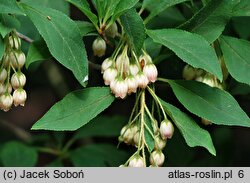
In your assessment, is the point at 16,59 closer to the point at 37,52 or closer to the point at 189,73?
the point at 37,52

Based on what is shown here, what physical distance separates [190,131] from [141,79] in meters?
0.31

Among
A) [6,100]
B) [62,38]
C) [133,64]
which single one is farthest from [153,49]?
[6,100]

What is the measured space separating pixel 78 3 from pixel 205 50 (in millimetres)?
572

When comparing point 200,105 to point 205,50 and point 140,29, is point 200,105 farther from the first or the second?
point 140,29

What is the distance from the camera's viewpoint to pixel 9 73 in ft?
8.38

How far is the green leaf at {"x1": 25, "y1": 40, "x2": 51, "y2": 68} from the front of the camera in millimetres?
2529

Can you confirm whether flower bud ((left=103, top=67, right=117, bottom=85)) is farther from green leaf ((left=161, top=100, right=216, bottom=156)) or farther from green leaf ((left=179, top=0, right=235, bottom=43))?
green leaf ((left=179, top=0, right=235, bottom=43))

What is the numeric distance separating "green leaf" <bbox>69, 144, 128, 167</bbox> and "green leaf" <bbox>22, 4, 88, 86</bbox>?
1.36 m

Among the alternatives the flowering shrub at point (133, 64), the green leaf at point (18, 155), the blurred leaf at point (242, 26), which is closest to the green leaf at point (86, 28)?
the flowering shrub at point (133, 64)

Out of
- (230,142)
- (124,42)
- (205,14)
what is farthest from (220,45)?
(230,142)

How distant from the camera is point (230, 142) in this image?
4391 mm

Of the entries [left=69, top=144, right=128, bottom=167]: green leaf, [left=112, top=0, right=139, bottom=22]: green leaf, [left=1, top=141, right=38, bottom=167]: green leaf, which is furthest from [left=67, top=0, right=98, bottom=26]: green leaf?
[left=1, top=141, right=38, bottom=167]: green leaf

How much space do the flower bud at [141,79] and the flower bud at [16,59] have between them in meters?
0.52

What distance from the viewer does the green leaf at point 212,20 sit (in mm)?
2516
